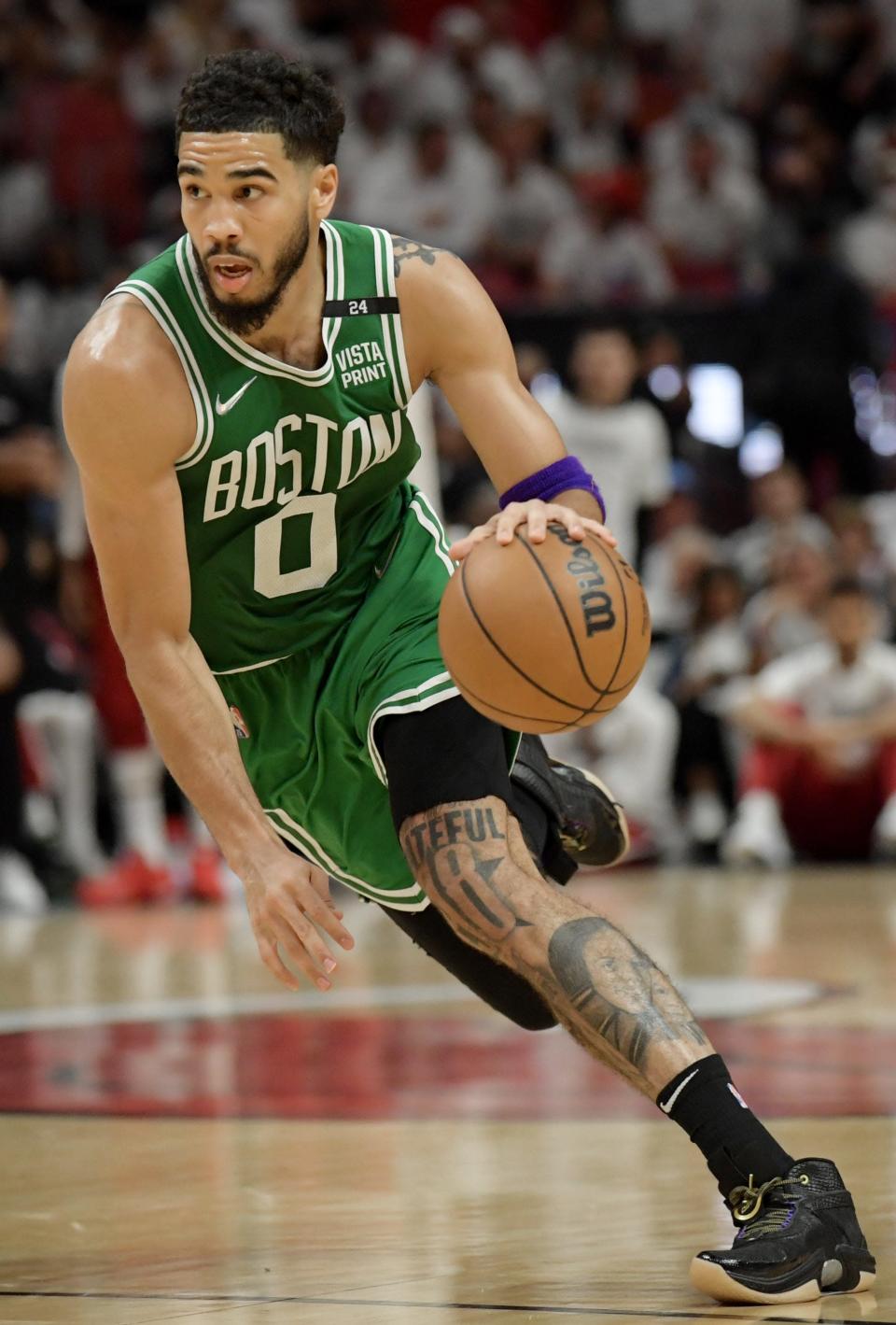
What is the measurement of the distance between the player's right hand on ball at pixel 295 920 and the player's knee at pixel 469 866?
0.21 metres

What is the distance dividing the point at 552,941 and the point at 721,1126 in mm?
442

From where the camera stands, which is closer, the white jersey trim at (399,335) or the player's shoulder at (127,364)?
the player's shoulder at (127,364)

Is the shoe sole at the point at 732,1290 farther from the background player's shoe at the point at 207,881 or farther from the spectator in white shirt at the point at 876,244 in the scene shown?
the spectator in white shirt at the point at 876,244

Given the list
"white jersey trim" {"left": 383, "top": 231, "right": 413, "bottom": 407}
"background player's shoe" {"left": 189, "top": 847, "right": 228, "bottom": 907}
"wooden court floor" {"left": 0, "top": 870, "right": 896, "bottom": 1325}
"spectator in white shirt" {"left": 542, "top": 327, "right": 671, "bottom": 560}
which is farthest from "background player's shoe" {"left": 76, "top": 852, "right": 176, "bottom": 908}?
Answer: "white jersey trim" {"left": 383, "top": 231, "right": 413, "bottom": 407}

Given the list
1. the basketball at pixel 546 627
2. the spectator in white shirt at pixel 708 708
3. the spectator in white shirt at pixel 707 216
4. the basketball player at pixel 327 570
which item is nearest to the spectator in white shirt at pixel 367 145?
the spectator in white shirt at pixel 707 216

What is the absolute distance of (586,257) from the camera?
1541 cm

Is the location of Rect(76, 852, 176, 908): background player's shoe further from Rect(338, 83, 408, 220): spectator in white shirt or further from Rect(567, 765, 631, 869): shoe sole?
Rect(567, 765, 631, 869): shoe sole

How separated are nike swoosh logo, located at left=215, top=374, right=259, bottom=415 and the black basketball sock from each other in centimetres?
150

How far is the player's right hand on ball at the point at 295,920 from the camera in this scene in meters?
3.76

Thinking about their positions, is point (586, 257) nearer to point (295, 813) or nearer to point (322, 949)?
point (295, 813)

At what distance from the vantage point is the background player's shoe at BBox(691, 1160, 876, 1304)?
3402 millimetres

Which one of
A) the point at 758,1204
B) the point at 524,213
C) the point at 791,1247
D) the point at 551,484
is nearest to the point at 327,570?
the point at 551,484

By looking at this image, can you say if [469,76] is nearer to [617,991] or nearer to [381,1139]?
[381,1139]

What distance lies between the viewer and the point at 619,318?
13891 millimetres
